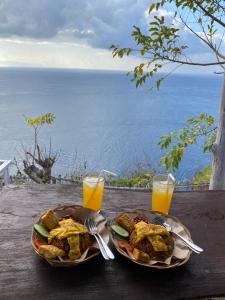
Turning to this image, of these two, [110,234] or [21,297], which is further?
[110,234]

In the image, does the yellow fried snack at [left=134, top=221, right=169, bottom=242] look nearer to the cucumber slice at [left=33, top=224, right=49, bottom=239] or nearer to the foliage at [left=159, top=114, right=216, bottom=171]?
the cucumber slice at [left=33, top=224, right=49, bottom=239]

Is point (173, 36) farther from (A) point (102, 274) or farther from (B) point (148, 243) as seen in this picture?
(A) point (102, 274)

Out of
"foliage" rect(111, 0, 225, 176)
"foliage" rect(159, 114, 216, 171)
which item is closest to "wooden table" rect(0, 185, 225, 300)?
"foliage" rect(159, 114, 216, 171)

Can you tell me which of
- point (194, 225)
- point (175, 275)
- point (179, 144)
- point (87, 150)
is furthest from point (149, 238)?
point (87, 150)

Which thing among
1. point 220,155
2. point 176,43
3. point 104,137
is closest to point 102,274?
point 220,155

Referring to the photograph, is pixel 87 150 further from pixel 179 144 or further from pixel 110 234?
pixel 110 234

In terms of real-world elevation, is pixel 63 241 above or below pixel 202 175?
above
